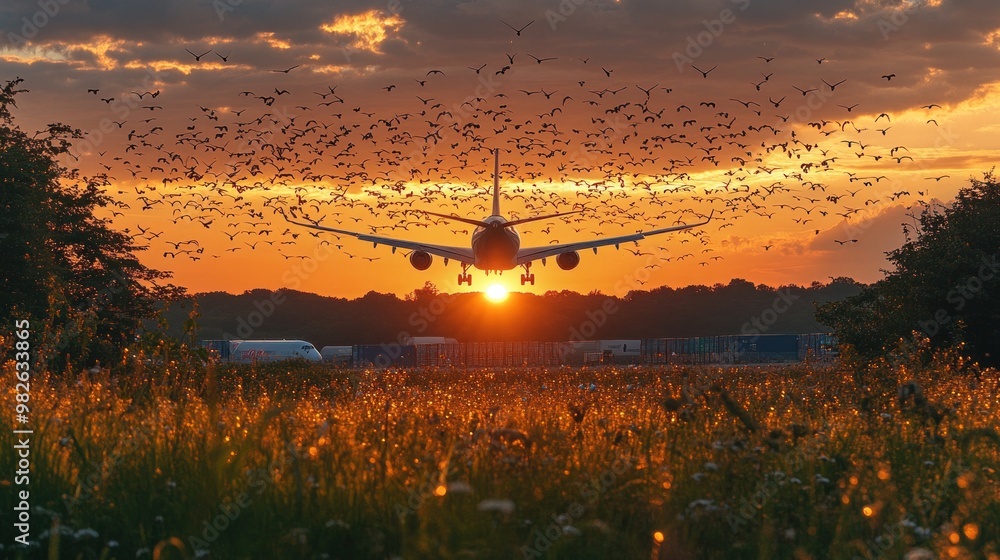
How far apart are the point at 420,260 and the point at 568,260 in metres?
9.08

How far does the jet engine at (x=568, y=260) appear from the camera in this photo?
5984cm

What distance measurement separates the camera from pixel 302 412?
11539mm

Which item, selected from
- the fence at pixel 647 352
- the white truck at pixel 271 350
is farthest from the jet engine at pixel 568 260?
the fence at pixel 647 352

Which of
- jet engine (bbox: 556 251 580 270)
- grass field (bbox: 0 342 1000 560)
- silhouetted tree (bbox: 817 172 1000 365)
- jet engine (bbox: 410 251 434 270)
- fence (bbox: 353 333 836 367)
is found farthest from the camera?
fence (bbox: 353 333 836 367)

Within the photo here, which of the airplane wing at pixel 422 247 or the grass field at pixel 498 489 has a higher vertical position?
the airplane wing at pixel 422 247

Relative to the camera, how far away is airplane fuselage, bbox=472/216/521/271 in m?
57.7

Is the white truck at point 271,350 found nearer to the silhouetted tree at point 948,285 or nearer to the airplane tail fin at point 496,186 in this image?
the airplane tail fin at point 496,186

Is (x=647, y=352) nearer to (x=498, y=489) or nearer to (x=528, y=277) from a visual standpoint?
(x=528, y=277)

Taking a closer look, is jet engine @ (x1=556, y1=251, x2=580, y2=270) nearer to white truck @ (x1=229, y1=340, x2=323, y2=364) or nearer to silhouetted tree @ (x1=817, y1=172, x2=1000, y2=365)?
silhouetted tree @ (x1=817, y1=172, x2=1000, y2=365)

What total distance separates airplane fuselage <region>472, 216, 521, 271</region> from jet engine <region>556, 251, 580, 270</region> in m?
2.70

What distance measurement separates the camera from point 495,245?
5800cm

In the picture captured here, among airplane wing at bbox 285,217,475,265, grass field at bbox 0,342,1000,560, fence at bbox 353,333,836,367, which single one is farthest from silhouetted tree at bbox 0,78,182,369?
fence at bbox 353,333,836,367

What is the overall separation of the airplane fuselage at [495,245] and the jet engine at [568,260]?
270cm

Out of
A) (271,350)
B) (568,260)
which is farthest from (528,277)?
(271,350)
